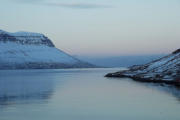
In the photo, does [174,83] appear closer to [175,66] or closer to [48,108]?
[175,66]

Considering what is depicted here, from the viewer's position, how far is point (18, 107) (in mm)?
35250

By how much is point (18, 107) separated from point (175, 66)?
68973mm

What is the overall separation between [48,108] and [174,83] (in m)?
45.7

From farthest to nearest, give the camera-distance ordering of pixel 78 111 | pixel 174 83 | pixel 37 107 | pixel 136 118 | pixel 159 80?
1. pixel 159 80
2. pixel 174 83
3. pixel 37 107
4. pixel 78 111
5. pixel 136 118

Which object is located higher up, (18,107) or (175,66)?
(175,66)

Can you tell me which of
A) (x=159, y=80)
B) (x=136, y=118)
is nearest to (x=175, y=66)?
(x=159, y=80)

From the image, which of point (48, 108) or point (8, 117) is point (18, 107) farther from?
point (8, 117)

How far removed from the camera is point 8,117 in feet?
94.0

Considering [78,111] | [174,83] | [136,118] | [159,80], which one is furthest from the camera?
[159,80]

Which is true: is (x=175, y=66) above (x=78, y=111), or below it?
above

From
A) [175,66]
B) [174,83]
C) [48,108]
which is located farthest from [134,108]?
[175,66]

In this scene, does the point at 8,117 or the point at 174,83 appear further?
the point at 174,83

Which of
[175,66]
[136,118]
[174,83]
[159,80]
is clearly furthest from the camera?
[175,66]

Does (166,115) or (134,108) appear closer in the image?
(166,115)
